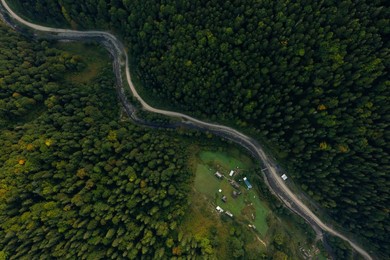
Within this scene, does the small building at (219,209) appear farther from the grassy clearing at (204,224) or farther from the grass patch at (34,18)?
the grass patch at (34,18)

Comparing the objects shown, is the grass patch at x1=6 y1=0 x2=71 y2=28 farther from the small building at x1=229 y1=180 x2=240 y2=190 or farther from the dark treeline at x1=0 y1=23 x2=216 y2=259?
the small building at x1=229 y1=180 x2=240 y2=190

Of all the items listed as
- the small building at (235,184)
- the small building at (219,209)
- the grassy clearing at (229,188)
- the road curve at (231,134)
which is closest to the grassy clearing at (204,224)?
the small building at (219,209)

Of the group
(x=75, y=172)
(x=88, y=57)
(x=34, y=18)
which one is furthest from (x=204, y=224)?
(x=34, y=18)

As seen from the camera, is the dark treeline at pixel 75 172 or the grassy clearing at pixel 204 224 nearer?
the dark treeline at pixel 75 172

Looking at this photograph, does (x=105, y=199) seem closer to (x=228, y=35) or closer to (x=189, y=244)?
(x=189, y=244)

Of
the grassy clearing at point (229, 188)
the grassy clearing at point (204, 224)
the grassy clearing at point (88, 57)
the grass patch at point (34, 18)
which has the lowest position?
the grassy clearing at point (204, 224)

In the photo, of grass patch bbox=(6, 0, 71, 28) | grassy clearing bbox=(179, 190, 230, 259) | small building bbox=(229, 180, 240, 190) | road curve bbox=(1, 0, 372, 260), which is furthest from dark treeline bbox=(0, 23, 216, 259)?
small building bbox=(229, 180, 240, 190)

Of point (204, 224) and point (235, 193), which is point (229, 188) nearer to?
point (235, 193)
